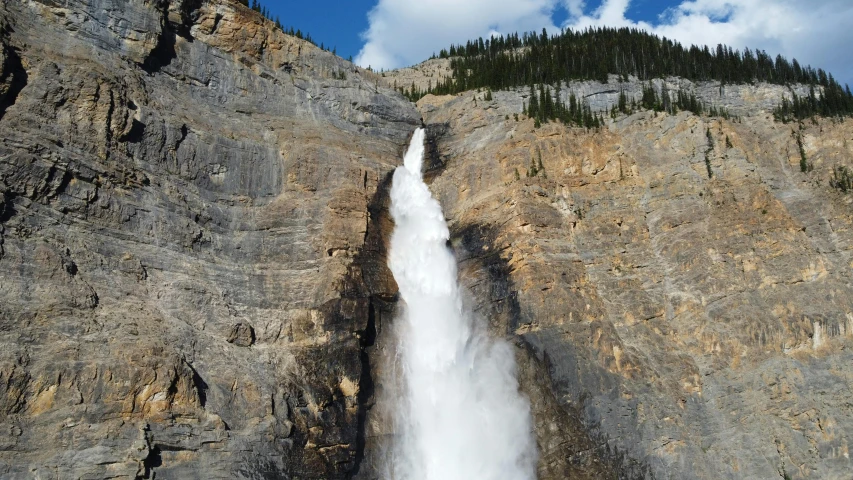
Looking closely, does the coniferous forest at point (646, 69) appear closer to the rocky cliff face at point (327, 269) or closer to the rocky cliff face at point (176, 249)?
the rocky cliff face at point (327, 269)

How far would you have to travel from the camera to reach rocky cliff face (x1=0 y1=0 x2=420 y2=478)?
26109mm

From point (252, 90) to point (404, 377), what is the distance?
20.3m

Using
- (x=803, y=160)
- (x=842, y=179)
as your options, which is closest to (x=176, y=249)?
(x=803, y=160)

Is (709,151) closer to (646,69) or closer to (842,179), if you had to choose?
(842,179)

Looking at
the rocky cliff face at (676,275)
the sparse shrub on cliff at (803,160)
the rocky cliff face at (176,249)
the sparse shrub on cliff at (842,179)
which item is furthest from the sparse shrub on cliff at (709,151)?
the rocky cliff face at (176,249)

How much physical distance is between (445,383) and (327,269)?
8075mm

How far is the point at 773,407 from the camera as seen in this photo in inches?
1236

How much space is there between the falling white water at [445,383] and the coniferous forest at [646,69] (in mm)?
17418

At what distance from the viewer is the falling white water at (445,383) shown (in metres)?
32.1

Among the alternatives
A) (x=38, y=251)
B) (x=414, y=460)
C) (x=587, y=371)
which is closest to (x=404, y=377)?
(x=414, y=460)

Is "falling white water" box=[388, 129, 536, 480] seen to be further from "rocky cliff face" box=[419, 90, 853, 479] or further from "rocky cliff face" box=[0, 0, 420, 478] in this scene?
"rocky cliff face" box=[0, 0, 420, 478]

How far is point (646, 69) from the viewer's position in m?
53.7

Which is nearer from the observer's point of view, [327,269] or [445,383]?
[445,383]

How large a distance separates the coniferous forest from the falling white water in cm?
1742
